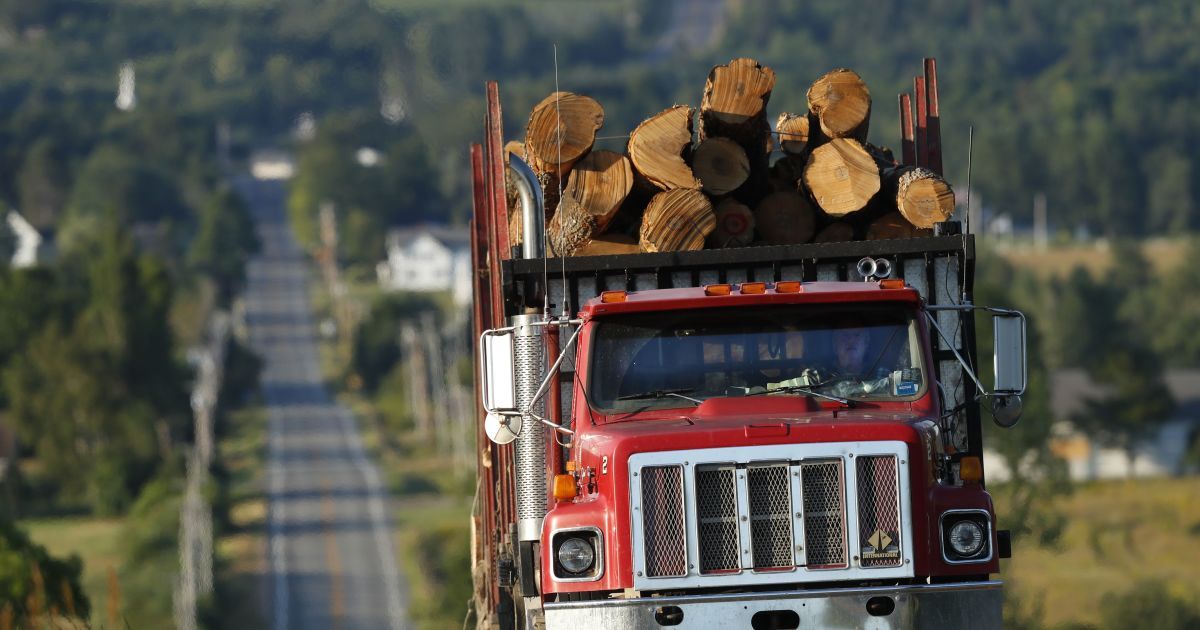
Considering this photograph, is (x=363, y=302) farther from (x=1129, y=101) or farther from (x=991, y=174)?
(x=1129, y=101)

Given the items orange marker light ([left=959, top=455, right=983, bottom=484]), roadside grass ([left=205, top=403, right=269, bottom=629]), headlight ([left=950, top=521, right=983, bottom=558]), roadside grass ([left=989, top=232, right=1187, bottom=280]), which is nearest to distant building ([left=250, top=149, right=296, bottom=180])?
roadside grass ([left=989, top=232, right=1187, bottom=280])

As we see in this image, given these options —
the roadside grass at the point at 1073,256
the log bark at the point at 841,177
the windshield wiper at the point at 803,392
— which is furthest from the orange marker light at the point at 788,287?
the roadside grass at the point at 1073,256

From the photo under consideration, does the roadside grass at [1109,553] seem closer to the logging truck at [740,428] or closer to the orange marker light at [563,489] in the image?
the logging truck at [740,428]

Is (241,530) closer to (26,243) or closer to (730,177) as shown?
(730,177)

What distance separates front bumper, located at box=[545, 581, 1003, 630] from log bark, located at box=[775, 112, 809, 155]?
4.33 metres

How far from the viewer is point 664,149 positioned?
41.9 ft

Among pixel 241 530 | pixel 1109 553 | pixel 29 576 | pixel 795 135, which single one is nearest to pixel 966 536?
pixel 795 135

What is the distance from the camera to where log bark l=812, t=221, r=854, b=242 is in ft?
42.4

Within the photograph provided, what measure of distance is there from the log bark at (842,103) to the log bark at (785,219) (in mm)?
623

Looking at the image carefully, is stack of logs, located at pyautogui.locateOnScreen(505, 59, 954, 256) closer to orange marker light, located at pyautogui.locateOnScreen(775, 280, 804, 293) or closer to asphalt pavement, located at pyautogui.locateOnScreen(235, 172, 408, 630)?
orange marker light, located at pyautogui.locateOnScreen(775, 280, 804, 293)

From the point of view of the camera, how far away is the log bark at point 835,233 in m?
12.9

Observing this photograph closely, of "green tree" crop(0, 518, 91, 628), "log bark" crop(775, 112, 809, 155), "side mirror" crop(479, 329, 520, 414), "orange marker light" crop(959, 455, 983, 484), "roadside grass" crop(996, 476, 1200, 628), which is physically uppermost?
"log bark" crop(775, 112, 809, 155)

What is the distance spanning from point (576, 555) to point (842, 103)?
439cm

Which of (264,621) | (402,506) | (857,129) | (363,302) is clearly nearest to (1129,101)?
(363,302)
